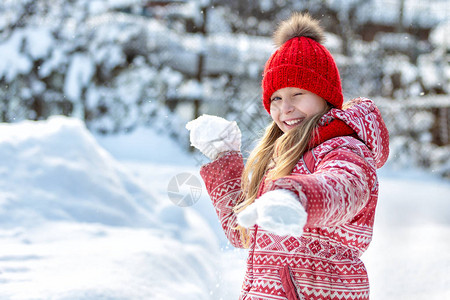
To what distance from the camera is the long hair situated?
1.14 metres

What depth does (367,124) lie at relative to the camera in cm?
118

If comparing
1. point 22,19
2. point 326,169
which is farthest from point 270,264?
point 22,19

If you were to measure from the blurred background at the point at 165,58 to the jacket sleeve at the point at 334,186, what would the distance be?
17.1 ft

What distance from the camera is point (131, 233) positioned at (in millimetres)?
2783

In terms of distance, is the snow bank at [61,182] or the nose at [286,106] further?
the snow bank at [61,182]

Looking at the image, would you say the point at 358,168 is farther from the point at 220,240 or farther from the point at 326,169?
the point at 220,240

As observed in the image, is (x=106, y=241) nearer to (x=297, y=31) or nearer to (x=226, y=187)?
(x=226, y=187)

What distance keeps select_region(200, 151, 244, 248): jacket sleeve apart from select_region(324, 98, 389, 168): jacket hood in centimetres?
34

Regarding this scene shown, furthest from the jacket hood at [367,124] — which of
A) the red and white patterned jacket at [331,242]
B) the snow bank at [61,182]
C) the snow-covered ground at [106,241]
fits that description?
the snow bank at [61,182]

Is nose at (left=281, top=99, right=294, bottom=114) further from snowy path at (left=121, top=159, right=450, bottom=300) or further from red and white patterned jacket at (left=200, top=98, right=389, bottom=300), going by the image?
snowy path at (left=121, top=159, right=450, bottom=300)

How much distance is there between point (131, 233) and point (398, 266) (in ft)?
6.18

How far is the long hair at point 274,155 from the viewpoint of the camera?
1144 millimetres

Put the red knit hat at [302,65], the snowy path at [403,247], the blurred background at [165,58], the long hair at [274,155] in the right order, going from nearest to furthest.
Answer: the long hair at [274,155]
the red knit hat at [302,65]
the snowy path at [403,247]
the blurred background at [165,58]

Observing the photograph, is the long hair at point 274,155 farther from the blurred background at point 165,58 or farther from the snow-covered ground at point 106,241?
the blurred background at point 165,58
